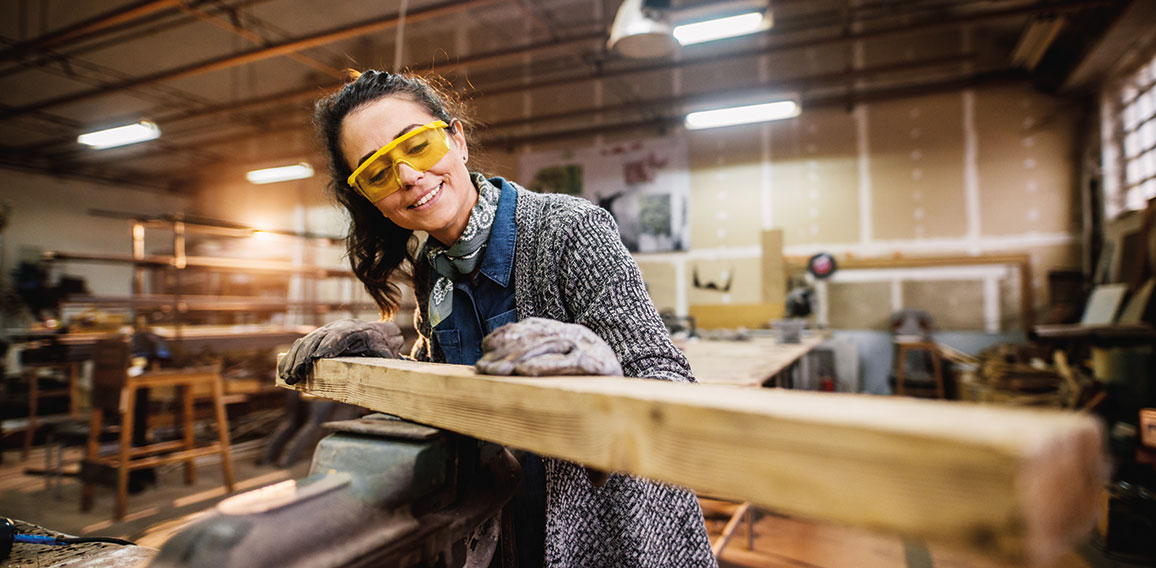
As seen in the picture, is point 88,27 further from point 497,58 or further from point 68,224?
point 68,224

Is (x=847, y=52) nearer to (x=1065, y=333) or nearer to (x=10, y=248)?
(x=1065, y=333)

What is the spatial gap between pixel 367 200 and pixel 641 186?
7097mm

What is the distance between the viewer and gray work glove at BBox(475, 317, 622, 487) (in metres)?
0.76

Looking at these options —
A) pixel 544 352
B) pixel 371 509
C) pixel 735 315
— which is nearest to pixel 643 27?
pixel 735 315

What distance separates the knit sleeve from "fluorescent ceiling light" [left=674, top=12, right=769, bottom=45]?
148 inches

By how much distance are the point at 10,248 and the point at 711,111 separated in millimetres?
12251

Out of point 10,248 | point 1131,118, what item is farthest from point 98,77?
point 1131,118

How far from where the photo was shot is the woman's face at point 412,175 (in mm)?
1226

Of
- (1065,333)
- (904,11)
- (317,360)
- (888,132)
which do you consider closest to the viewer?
(317,360)

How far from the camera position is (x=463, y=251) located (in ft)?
4.18

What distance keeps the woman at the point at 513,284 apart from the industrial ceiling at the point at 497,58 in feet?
13.8

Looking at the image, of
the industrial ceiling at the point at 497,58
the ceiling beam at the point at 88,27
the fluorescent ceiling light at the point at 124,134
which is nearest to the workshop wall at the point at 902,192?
the industrial ceiling at the point at 497,58

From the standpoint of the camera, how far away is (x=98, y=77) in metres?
8.28

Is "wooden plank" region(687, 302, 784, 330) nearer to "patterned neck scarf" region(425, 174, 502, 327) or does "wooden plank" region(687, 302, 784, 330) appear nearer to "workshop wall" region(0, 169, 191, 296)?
"patterned neck scarf" region(425, 174, 502, 327)
